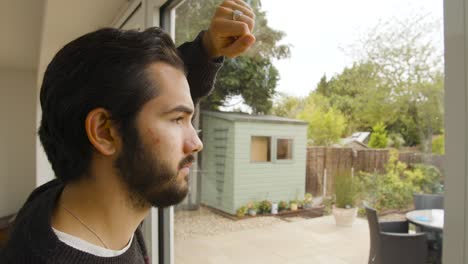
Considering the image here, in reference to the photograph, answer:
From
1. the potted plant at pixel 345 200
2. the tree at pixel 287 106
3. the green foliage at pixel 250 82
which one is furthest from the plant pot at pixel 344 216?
the green foliage at pixel 250 82

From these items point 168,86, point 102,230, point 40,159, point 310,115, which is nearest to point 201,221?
point 310,115

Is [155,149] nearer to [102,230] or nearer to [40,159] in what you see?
[102,230]

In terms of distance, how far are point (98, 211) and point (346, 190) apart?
59 cm

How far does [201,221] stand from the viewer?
1567mm

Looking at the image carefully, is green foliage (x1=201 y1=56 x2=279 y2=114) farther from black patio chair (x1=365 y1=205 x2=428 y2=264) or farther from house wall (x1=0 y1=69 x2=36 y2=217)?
house wall (x1=0 y1=69 x2=36 y2=217)

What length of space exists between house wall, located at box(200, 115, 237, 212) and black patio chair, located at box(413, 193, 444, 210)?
82 centimetres

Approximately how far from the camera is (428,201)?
581 mm

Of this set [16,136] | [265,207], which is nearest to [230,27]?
[265,207]

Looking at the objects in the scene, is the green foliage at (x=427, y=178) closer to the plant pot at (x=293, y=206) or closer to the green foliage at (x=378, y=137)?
the green foliage at (x=378, y=137)

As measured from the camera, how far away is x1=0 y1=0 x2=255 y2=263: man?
0.61 m

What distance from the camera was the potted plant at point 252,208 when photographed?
48.9 inches

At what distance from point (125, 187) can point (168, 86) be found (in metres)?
0.22

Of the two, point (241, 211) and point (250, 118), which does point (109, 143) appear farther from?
point (241, 211)

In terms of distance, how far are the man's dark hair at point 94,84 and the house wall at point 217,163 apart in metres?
0.74
